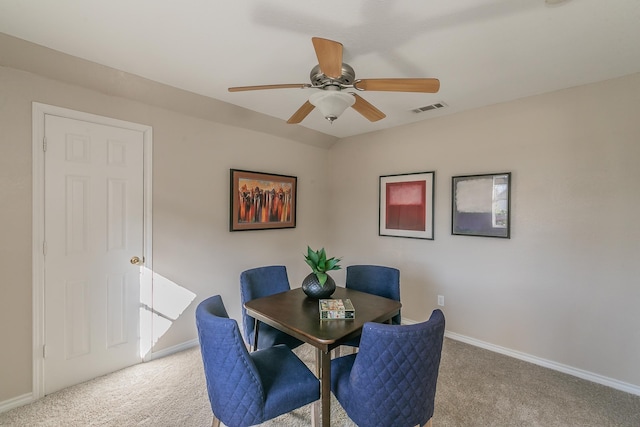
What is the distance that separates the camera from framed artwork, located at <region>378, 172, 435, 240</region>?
3238 mm

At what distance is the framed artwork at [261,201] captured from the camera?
3154mm

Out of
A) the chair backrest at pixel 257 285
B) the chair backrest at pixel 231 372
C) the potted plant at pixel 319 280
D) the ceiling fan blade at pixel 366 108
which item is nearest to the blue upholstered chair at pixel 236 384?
the chair backrest at pixel 231 372

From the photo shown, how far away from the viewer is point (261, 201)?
3.40 m

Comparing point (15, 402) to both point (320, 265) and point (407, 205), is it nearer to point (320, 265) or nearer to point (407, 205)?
point (320, 265)

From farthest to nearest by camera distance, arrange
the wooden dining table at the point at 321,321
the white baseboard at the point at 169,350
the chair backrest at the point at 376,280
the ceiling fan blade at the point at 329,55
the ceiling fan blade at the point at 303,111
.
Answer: the white baseboard at the point at 169,350
the chair backrest at the point at 376,280
the ceiling fan blade at the point at 303,111
the wooden dining table at the point at 321,321
the ceiling fan blade at the point at 329,55

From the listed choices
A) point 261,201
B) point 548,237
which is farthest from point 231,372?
point 548,237

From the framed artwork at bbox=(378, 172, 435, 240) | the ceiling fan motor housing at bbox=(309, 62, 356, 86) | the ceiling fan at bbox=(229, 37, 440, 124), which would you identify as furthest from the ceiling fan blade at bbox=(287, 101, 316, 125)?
the framed artwork at bbox=(378, 172, 435, 240)

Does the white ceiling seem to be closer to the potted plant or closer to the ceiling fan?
the ceiling fan

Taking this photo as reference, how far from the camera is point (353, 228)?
4.01 m

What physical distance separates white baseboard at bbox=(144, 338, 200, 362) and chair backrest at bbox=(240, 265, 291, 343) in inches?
33.1

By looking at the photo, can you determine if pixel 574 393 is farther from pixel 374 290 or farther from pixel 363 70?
pixel 363 70

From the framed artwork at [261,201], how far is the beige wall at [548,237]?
1.61 m

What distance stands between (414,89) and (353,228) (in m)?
2.57

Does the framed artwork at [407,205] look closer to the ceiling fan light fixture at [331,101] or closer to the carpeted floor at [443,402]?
the carpeted floor at [443,402]
